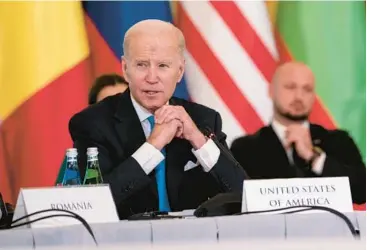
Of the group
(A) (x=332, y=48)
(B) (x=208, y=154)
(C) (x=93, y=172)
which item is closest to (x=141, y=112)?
(B) (x=208, y=154)

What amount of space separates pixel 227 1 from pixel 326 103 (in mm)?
545

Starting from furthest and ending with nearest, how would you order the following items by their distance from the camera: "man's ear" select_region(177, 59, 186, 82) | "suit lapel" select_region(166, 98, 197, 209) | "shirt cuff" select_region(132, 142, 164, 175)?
"man's ear" select_region(177, 59, 186, 82) → "suit lapel" select_region(166, 98, 197, 209) → "shirt cuff" select_region(132, 142, 164, 175)

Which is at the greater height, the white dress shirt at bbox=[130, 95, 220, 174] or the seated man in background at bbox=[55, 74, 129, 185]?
the seated man in background at bbox=[55, 74, 129, 185]

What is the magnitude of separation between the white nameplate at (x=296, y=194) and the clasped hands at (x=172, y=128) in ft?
2.13

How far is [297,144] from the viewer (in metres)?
2.99

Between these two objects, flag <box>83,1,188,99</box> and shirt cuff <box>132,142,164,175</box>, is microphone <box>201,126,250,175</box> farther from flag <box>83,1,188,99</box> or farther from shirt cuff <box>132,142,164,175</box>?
flag <box>83,1,188,99</box>

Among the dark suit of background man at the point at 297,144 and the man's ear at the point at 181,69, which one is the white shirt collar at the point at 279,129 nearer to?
the dark suit of background man at the point at 297,144

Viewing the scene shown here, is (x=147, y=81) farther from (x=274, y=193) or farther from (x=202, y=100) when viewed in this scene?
(x=274, y=193)

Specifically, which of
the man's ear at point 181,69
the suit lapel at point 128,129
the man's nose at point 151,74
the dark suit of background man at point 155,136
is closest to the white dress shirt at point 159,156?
the dark suit of background man at point 155,136

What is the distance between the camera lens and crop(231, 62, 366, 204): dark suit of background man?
2.95 metres

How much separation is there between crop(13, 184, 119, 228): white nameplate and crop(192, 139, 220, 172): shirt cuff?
2.13 feet

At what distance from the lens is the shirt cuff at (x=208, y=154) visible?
2.47 m

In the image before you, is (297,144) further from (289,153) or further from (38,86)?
(38,86)

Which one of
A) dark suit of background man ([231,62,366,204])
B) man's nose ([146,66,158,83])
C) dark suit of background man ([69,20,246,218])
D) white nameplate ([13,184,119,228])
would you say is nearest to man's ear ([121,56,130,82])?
dark suit of background man ([69,20,246,218])
